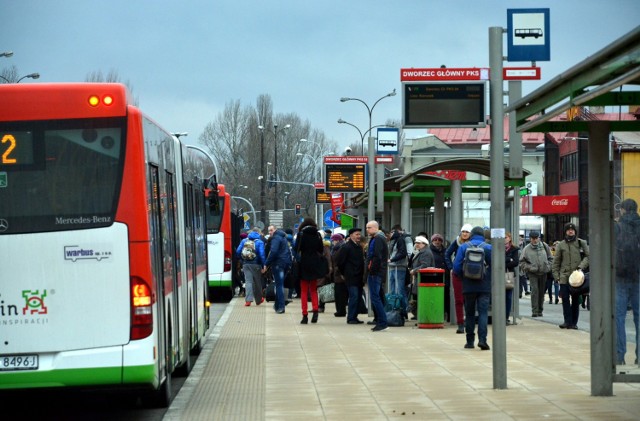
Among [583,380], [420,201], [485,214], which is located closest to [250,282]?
[420,201]

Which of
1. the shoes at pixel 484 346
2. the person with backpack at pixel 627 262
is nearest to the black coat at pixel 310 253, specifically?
the shoes at pixel 484 346

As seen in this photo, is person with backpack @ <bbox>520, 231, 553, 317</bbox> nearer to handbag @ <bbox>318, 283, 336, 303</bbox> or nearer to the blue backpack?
handbag @ <bbox>318, 283, 336, 303</bbox>

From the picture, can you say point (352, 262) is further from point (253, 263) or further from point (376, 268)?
point (253, 263)

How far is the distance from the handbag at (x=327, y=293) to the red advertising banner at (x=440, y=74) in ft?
33.8

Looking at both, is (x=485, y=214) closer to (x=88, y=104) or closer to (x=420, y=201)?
(x=420, y=201)

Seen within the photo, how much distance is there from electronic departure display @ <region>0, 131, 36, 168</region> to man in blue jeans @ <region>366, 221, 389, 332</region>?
11.9 metres

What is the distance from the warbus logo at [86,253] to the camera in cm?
979

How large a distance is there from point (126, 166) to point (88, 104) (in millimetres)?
573

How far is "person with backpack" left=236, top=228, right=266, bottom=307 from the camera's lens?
29734 millimetres

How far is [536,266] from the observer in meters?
A: 25.8

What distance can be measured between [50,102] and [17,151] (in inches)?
18.1

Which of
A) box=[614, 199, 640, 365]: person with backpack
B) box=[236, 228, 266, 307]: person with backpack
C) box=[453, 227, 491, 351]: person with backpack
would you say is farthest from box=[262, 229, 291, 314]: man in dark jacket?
box=[614, 199, 640, 365]: person with backpack

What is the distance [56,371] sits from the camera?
977 centimetres

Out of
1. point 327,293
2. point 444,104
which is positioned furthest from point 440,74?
point 327,293
